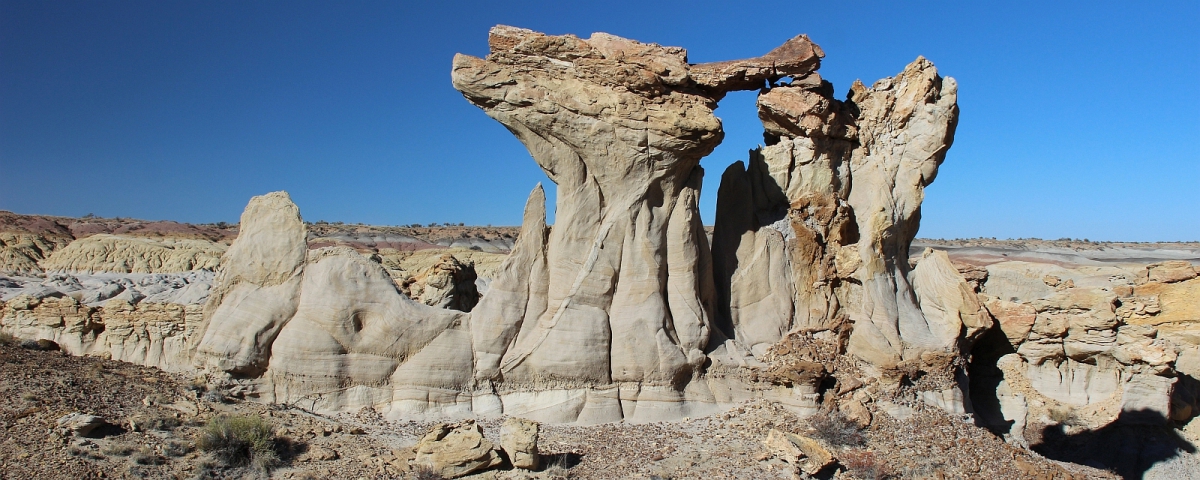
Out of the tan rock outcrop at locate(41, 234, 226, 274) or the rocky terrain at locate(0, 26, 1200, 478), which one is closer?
the rocky terrain at locate(0, 26, 1200, 478)

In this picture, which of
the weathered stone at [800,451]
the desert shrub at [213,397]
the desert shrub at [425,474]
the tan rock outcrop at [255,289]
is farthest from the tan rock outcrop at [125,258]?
the weathered stone at [800,451]

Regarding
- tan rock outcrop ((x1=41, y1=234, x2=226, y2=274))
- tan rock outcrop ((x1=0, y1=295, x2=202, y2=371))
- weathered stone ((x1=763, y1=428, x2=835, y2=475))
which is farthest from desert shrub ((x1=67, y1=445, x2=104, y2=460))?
tan rock outcrop ((x1=41, y1=234, x2=226, y2=274))

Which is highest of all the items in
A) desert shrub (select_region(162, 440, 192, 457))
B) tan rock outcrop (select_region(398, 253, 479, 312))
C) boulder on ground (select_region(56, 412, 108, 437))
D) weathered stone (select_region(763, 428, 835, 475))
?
tan rock outcrop (select_region(398, 253, 479, 312))

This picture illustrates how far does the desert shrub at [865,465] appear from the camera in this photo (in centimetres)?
952

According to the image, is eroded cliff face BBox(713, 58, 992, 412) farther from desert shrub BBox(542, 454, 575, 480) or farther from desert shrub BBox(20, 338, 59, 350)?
desert shrub BBox(20, 338, 59, 350)

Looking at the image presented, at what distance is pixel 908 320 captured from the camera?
41.3 ft

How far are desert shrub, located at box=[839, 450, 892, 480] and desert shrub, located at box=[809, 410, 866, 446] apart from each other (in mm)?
337

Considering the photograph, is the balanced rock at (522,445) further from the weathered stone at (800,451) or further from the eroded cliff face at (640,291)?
the weathered stone at (800,451)

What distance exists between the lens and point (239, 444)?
879 centimetres

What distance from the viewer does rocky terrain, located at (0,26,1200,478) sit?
10141 mm

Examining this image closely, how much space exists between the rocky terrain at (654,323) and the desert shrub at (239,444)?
92 mm

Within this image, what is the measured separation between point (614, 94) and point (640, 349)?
3.79 metres

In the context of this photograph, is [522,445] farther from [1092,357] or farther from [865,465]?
[1092,357]

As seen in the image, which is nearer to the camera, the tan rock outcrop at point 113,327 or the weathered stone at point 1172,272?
the tan rock outcrop at point 113,327
